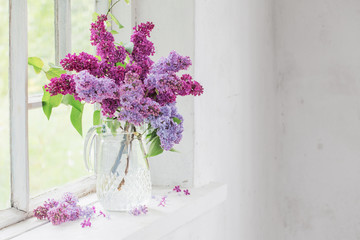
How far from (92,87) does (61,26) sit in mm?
369

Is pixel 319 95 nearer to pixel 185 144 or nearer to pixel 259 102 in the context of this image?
pixel 259 102

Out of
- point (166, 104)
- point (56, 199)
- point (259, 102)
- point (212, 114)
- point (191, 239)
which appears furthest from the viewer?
point (259, 102)

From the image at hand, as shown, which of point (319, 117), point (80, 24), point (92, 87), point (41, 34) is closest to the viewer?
point (92, 87)

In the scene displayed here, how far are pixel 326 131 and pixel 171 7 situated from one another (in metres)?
1.04

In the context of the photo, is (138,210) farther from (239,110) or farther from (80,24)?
(239,110)

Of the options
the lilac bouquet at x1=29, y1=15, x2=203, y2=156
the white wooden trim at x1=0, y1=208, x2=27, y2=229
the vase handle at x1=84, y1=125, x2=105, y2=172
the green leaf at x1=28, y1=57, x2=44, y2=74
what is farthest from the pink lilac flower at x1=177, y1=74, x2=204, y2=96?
the white wooden trim at x1=0, y1=208, x2=27, y2=229

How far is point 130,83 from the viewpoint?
1.09m

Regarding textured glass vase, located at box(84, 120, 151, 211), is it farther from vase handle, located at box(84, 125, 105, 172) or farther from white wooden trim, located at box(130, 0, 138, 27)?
white wooden trim, located at box(130, 0, 138, 27)

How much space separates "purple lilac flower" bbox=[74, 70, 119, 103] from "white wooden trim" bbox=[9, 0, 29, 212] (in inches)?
7.5

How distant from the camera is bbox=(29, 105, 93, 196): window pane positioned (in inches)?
53.6

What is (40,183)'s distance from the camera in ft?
4.42

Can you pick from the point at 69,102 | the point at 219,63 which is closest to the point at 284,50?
the point at 219,63

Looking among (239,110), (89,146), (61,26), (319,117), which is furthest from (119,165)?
(319,117)

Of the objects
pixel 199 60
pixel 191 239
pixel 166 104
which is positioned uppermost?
pixel 199 60
